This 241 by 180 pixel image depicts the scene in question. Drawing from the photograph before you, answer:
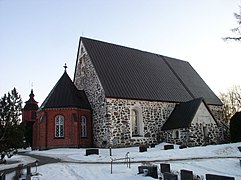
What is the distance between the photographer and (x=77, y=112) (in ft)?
70.5

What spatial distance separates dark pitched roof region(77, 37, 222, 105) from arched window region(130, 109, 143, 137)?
1471mm

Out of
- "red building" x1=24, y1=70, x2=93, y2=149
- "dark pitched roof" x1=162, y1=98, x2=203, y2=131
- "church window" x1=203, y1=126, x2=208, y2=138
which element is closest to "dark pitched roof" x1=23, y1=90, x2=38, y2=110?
"red building" x1=24, y1=70, x2=93, y2=149

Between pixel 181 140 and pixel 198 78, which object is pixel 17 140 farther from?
pixel 198 78

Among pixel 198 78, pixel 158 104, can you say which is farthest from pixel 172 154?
pixel 198 78

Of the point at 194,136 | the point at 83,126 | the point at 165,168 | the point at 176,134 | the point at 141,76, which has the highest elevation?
the point at 141,76

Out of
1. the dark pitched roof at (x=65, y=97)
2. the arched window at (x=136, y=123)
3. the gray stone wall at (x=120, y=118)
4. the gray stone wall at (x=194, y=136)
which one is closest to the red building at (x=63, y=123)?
the dark pitched roof at (x=65, y=97)

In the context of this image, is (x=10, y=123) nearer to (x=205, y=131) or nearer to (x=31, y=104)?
(x=205, y=131)

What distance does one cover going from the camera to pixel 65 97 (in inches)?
871

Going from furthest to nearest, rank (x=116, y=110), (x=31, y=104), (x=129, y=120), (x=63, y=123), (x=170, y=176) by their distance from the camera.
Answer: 1. (x=31, y=104)
2. (x=129, y=120)
3. (x=63, y=123)
4. (x=116, y=110)
5. (x=170, y=176)

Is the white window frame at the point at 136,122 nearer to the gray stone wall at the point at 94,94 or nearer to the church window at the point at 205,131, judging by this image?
the gray stone wall at the point at 94,94

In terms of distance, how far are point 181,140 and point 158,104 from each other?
435 cm

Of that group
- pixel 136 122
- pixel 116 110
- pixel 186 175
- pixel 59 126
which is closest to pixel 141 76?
pixel 136 122

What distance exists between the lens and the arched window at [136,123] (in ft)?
72.2

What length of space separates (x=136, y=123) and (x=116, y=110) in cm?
280
